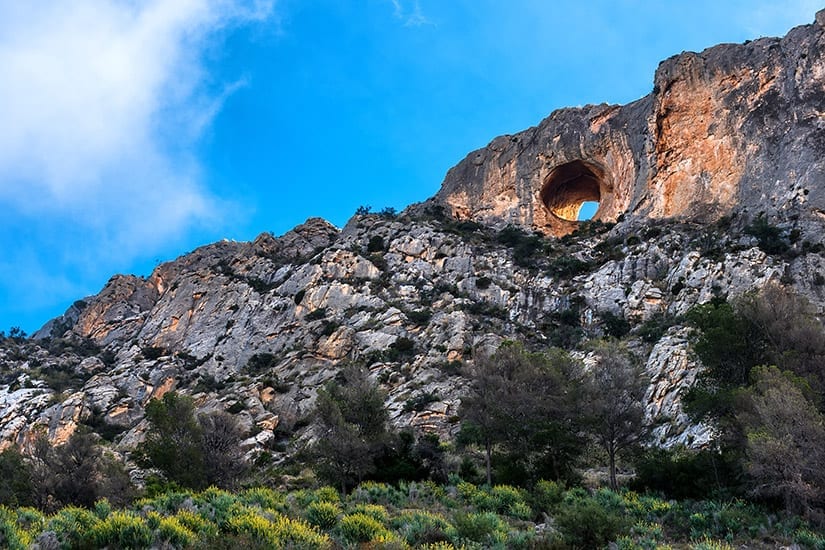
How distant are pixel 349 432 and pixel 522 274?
110 feet

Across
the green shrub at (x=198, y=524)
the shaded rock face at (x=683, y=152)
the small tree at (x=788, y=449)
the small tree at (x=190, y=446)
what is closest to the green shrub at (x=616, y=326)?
the shaded rock face at (x=683, y=152)

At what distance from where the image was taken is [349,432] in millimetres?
26219

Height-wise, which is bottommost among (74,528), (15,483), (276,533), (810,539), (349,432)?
(810,539)

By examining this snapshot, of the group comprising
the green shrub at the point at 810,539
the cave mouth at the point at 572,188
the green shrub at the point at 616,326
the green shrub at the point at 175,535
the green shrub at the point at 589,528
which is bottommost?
the green shrub at the point at 810,539

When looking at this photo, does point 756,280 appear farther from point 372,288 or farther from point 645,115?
point 372,288

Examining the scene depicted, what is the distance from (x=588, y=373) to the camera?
28203 millimetres

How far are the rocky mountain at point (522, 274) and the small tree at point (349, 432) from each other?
673 cm

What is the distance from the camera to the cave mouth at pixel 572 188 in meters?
66.4

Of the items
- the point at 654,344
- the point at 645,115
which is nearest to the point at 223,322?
the point at 654,344

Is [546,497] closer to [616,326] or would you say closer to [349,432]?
[349,432]

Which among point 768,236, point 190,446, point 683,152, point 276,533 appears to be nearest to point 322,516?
point 276,533

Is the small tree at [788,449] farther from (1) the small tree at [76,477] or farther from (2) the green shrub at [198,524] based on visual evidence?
(1) the small tree at [76,477]

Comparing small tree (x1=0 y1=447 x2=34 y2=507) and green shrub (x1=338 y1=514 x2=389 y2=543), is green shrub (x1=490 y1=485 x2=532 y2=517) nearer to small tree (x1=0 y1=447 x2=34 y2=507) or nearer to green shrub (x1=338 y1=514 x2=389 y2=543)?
green shrub (x1=338 y1=514 x2=389 y2=543)

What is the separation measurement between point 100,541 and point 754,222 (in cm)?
4936
